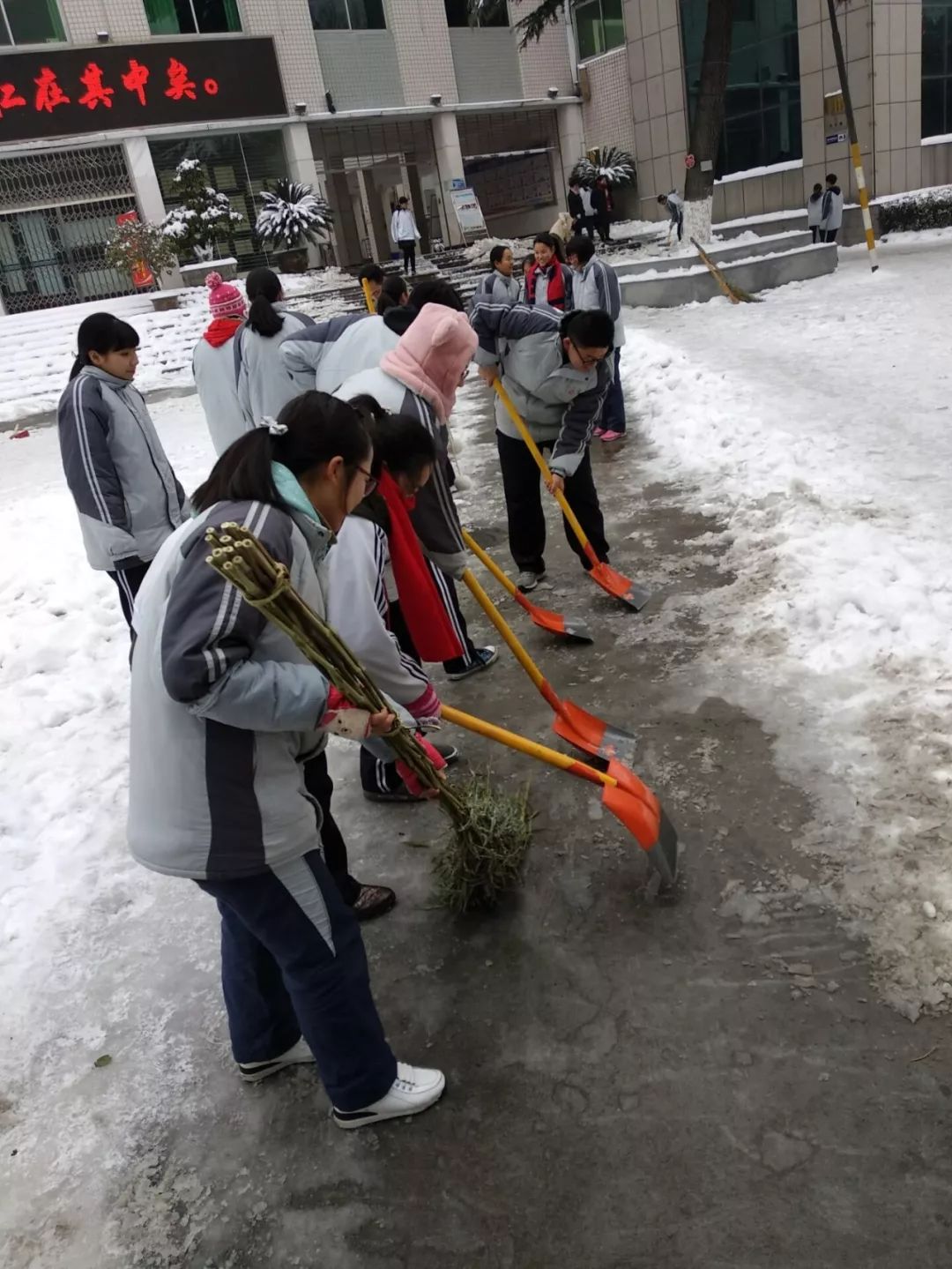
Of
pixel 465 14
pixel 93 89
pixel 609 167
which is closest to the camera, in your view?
pixel 93 89

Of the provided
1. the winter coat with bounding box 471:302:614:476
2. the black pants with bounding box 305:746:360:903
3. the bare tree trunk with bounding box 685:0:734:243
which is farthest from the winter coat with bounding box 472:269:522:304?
the bare tree trunk with bounding box 685:0:734:243

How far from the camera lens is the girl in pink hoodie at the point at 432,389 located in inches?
126

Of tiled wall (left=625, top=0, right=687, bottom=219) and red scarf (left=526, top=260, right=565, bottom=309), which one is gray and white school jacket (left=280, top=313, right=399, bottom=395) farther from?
tiled wall (left=625, top=0, right=687, bottom=219)

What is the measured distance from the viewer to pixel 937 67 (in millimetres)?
18578

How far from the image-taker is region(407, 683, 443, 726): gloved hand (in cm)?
238

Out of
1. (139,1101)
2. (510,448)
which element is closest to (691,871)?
(139,1101)

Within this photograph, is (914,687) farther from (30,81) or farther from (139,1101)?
(30,81)

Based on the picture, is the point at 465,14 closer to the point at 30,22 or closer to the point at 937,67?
the point at 30,22

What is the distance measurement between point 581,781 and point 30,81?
843 inches

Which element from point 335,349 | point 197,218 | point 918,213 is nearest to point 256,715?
point 335,349

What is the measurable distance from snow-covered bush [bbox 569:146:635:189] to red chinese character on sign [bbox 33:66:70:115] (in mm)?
11832

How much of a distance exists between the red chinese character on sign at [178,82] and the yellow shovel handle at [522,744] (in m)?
21.5

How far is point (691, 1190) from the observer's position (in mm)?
1804

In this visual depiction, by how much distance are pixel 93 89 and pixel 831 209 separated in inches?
603
